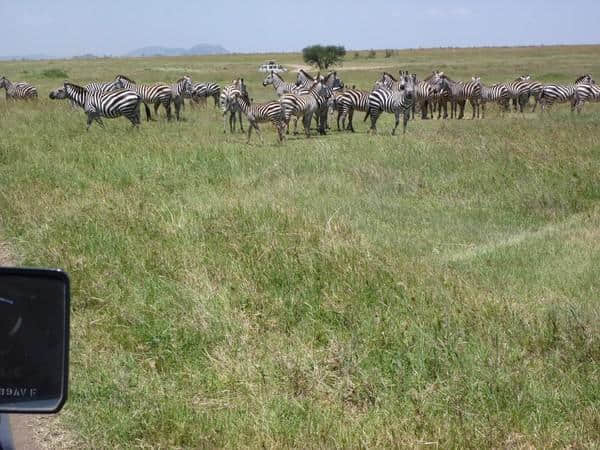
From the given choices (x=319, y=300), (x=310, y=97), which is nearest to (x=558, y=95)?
(x=310, y=97)

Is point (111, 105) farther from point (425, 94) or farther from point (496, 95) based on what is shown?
point (496, 95)

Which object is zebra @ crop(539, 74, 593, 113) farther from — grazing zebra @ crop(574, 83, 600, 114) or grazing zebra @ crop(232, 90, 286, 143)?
grazing zebra @ crop(232, 90, 286, 143)

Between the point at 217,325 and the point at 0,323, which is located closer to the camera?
the point at 0,323

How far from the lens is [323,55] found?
65.9m

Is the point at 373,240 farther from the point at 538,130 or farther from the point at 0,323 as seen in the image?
the point at 538,130

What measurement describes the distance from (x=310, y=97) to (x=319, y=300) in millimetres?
13333

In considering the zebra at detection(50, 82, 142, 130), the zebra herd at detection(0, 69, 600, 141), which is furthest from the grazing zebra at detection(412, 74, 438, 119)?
the zebra at detection(50, 82, 142, 130)

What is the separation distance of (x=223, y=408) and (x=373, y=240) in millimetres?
3677

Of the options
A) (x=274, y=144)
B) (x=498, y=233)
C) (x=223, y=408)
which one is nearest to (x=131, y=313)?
(x=223, y=408)

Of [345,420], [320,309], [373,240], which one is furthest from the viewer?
[373,240]

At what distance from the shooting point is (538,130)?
15008 mm

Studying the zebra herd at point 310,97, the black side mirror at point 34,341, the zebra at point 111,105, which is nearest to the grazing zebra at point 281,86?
the zebra herd at point 310,97

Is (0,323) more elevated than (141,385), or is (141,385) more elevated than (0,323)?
(0,323)

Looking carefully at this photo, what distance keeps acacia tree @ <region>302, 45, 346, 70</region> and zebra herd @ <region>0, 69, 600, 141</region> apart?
3938 cm
